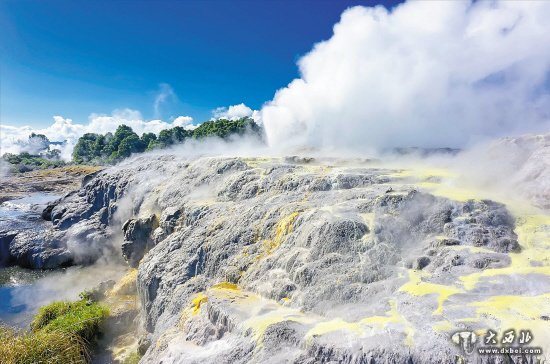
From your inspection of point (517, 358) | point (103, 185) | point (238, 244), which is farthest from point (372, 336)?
point (103, 185)

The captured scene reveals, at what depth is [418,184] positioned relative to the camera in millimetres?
15211

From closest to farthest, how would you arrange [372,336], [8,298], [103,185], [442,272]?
[372,336]
[442,272]
[8,298]
[103,185]

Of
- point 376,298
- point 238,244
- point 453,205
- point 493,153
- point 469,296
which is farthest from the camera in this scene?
point 493,153

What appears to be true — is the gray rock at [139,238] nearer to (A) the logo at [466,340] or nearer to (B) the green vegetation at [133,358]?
(B) the green vegetation at [133,358]

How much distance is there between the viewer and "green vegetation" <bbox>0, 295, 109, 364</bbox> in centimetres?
979

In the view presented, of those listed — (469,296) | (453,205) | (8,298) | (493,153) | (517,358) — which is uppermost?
(493,153)

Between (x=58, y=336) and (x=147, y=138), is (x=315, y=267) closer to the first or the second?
(x=58, y=336)

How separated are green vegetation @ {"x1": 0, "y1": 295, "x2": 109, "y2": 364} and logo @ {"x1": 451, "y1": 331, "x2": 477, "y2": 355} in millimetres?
10341

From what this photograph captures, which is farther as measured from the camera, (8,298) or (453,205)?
(8,298)

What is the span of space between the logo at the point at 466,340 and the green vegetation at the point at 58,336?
10.3 metres

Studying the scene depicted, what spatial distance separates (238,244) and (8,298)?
48.2 feet

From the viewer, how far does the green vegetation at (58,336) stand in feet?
32.1

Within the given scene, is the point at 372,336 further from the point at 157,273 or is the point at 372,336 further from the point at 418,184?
the point at 157,273

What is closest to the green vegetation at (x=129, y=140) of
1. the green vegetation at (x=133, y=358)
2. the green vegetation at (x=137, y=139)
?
the green vegetation at (x=137, y=139)
